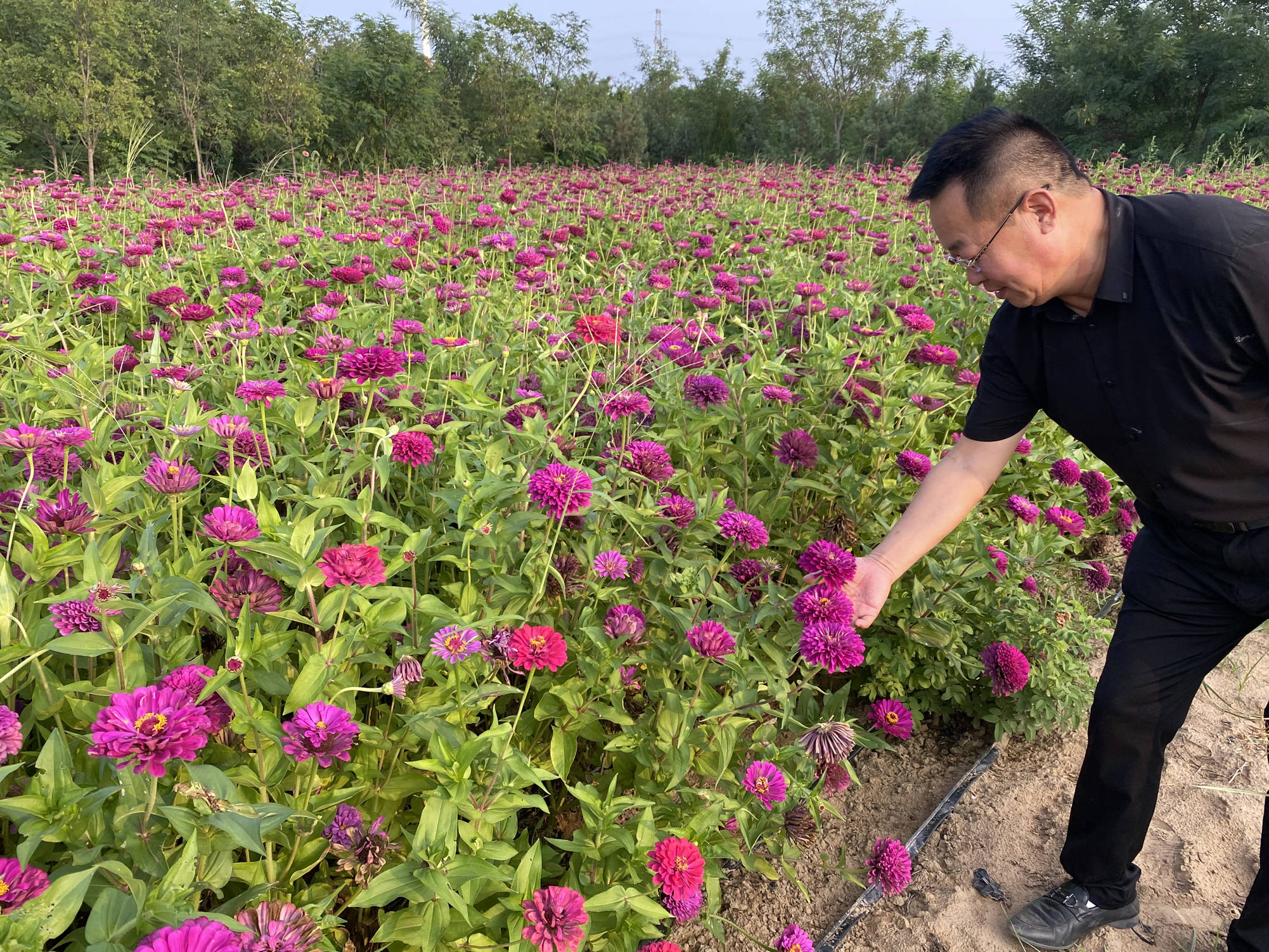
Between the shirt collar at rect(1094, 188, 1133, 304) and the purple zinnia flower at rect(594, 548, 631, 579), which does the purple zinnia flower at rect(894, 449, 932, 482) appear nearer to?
the shirt collar at rect(1094, 188, 1133, 304)

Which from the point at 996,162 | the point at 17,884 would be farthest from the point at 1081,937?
the point at 17,884

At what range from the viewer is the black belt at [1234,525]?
173cm

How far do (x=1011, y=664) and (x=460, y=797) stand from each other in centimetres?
165

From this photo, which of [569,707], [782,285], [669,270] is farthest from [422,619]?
[669,270]

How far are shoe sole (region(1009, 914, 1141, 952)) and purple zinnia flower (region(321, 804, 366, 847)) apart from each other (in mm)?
1733

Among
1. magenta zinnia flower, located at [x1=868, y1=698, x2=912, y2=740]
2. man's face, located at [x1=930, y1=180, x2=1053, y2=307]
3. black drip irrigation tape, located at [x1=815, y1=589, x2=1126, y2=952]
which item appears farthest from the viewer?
magenta zinnia flower, located at [x1=868, y1=698, x2=912, y2=740]

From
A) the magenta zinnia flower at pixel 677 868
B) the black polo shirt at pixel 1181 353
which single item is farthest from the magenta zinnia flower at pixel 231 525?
the black polo shirt at pixel 1181 353

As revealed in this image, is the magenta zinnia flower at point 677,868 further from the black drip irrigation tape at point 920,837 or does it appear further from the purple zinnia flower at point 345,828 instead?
the black drip irrigation tape at point 920,837

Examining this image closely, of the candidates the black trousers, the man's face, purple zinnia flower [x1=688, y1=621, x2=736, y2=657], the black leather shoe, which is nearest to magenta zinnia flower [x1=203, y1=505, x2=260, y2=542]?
purple zinnia flower [x1=688, y1=621, x2=736, y2=657]

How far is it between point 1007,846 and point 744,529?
1.36 metres

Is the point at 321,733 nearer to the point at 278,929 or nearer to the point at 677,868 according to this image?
the point at 278,929

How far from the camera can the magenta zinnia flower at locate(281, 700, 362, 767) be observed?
121cm

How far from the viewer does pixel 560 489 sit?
1656 mm

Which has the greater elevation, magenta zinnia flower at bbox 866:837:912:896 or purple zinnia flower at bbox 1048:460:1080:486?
purple zinnia flower at bbox 1048:460:1080:486
